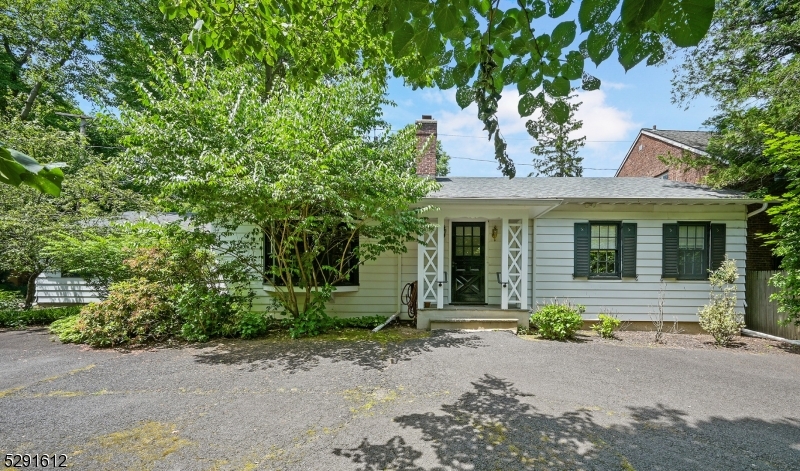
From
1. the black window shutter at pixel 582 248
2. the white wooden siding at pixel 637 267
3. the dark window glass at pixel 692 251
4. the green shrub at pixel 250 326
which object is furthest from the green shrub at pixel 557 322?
the green shrub at pixel 250 326

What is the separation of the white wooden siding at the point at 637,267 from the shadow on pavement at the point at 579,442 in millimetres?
4514

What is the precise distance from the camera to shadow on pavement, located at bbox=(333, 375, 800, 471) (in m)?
2.79

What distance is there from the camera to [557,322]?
673 cm

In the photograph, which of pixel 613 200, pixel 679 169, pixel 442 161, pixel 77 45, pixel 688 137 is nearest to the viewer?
pixel 613 200

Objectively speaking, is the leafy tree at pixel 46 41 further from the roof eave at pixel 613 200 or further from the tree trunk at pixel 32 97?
the roof eave at pixel 613 200

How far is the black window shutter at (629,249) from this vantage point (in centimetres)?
804

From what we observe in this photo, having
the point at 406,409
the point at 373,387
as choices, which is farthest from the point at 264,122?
the point at 406,409

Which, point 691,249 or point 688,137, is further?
point 688,137

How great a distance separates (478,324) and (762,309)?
661 cm

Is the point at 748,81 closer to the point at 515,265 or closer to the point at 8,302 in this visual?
the point at 515,265

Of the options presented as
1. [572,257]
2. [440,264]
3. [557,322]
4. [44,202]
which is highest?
[44,202]

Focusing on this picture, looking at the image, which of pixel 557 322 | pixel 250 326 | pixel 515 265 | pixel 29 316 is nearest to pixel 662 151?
pixel 515 265

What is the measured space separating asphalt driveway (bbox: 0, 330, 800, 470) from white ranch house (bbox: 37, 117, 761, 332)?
2.07 m

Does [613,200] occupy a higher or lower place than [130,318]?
higher
